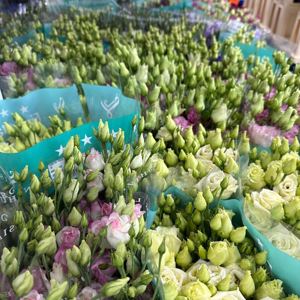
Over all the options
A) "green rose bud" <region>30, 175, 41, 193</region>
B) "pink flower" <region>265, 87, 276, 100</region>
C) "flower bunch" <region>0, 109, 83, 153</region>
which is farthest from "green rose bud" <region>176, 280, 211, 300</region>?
"pink flower" <region>265, 87, 276, 100</region>

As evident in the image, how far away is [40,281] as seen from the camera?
2.00 feet

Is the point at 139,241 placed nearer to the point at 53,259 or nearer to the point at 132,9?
the point at 53,259

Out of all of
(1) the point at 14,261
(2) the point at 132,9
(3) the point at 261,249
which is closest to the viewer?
(1) the point at 14,261

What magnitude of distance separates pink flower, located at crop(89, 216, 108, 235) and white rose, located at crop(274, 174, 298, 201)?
0.41 meters

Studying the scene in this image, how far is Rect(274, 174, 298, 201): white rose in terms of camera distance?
34.1 inches

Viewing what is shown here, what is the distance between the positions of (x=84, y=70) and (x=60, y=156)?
0.55m

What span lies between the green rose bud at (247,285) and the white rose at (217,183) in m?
0.19

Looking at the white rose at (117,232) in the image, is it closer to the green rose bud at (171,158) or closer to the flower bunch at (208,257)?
the flower bunch at (208,257)

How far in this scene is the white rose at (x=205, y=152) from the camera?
3.18ft

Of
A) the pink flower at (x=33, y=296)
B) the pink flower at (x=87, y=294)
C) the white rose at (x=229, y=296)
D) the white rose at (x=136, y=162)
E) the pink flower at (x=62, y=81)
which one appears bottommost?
the white rose at (x=229, y=296)

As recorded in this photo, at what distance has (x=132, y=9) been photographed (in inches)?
87.6

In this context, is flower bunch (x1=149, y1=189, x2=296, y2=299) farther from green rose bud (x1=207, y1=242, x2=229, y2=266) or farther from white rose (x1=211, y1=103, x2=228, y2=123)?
white rose (x1=211, y1=103, x2=228, y2=123)

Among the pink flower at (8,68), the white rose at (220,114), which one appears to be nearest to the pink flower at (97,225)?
the white rose at (220,114)

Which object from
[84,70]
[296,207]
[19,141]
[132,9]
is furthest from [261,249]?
[132,9]
